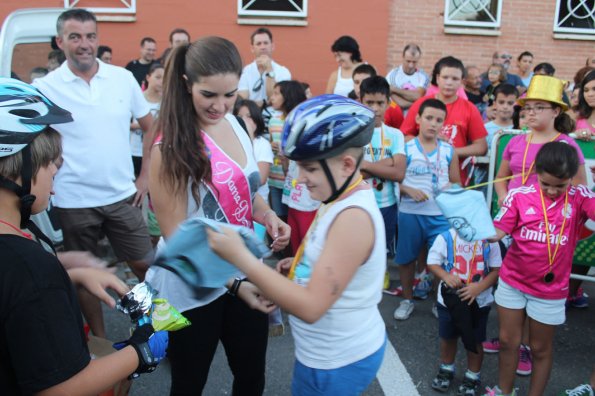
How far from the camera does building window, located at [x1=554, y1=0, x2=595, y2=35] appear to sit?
1127 cm

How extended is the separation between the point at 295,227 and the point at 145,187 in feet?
4.70

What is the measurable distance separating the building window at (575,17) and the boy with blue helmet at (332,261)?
11041mm

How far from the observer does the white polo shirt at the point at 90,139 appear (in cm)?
383

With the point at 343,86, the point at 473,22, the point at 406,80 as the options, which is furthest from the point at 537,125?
the point at 473,22

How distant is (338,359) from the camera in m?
2.00

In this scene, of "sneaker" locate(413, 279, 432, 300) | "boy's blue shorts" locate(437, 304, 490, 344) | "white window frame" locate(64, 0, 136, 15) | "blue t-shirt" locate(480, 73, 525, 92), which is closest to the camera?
"boy's blue shorts" locate(437, 304, 490, 344)

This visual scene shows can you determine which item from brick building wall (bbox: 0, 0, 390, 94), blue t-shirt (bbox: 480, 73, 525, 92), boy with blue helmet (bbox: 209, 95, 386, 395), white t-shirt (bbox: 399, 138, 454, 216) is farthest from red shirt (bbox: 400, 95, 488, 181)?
brick building wall (bbox: 0, 0, 390, 94)

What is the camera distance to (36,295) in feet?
4.88

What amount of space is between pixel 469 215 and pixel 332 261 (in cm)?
148

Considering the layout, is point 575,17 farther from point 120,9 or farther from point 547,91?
point 120,9

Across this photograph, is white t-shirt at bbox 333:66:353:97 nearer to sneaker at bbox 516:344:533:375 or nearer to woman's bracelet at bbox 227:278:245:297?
sneaker at bbox 516:344:533:375

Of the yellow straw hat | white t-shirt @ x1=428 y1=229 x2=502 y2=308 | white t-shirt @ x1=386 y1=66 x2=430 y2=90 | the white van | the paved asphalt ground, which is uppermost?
the white van

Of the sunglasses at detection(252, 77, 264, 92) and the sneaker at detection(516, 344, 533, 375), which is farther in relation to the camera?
the sunglasses at detection(252, 77, 264, 92)

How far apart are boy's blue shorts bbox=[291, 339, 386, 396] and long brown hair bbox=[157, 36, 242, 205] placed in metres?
0.86
